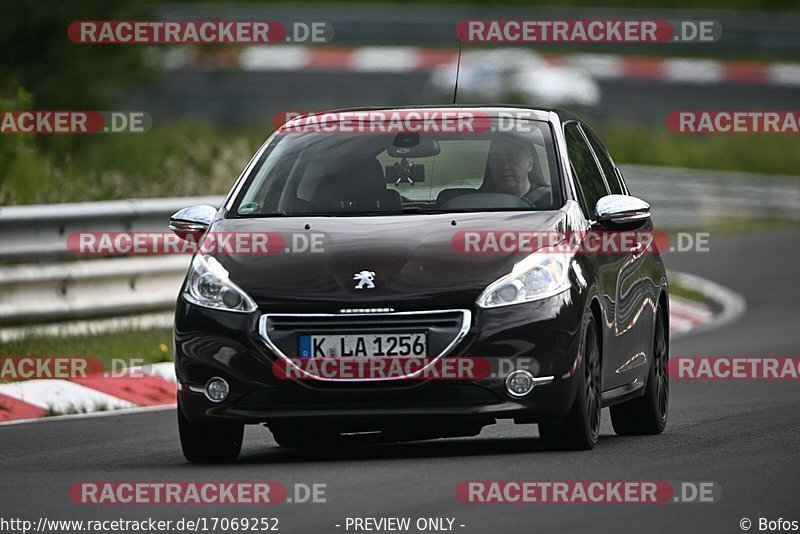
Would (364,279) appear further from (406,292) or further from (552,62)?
(552,62)

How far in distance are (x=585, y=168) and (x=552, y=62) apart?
123 ft

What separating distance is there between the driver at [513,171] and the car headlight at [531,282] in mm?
620

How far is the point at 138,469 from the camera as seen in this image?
969 cm

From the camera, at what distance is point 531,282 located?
9531mm

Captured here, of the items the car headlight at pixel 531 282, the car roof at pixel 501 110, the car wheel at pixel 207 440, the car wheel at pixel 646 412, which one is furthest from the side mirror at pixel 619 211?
the car wheel at pixel 207 440

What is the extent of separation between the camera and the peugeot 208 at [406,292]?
938 centimetres

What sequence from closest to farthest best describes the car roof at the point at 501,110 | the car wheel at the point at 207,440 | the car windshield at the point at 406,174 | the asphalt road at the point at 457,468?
the asphalt road at the point at 457,468 → the car wheel at the point at 207,440 → the car windshield at the point at 406,174 → the car roof at the point at 501,110

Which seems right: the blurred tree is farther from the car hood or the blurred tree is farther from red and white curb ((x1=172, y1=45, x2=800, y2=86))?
red and white curb ((x1=172, y1=45, x2=800, y2=86))

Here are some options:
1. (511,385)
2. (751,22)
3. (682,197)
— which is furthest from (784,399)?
(751,22)

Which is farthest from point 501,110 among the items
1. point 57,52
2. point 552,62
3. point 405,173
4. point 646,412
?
point 552,62

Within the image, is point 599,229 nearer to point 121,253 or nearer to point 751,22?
point 121,253

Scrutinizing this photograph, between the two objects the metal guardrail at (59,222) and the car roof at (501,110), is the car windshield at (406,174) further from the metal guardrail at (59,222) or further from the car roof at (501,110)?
the metal guardrail at (59,222)

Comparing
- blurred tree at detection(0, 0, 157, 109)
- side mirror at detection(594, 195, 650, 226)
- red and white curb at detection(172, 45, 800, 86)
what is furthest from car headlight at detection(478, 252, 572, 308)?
red and white curb at detection(172, 45, 800, 86)

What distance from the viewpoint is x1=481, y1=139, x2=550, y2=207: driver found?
33.9ft
